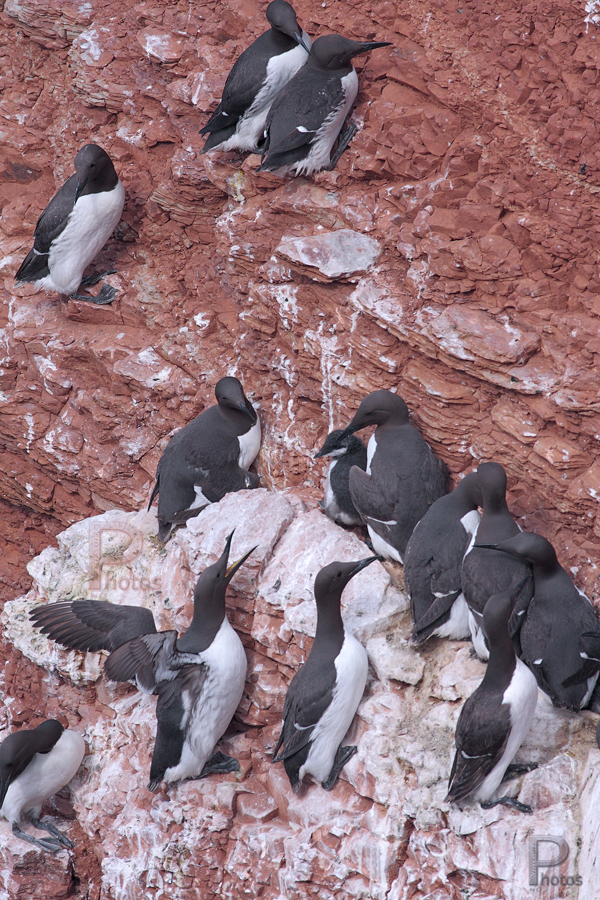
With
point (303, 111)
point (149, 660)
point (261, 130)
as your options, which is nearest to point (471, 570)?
point (149, 660)

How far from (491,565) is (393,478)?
925 millimetres

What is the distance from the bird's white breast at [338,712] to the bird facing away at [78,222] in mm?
4212

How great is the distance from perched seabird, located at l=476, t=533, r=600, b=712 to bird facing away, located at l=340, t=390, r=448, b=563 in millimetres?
762

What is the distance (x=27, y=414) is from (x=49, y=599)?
7.20ft

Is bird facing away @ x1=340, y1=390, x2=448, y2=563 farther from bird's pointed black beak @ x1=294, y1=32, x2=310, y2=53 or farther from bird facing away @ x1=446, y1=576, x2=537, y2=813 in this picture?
bird's pointed black beak @ x1=294, y1=32, x2=310, y2=53

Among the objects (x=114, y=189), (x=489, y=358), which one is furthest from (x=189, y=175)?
(x=489, y=358)

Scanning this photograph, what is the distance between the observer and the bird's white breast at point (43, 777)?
5910 mm

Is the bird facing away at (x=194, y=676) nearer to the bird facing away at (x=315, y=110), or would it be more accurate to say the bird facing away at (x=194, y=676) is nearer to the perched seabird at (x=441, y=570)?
the perched seabird at (x=441, y=570)

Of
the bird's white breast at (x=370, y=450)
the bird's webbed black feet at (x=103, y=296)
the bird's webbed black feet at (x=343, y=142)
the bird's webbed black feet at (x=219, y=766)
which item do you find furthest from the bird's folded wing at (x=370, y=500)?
the bird's webbed black feet at (x=103, y=296)

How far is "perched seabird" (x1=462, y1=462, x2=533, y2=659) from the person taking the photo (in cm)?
470

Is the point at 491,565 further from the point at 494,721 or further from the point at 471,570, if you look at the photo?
the point at 494,721

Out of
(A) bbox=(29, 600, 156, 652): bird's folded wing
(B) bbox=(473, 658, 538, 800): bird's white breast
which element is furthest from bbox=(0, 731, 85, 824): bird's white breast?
(B) bbox=(473, 658, 538, 800): bird's white breast

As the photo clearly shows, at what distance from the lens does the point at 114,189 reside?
24.0 ft

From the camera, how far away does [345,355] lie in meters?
6.00
